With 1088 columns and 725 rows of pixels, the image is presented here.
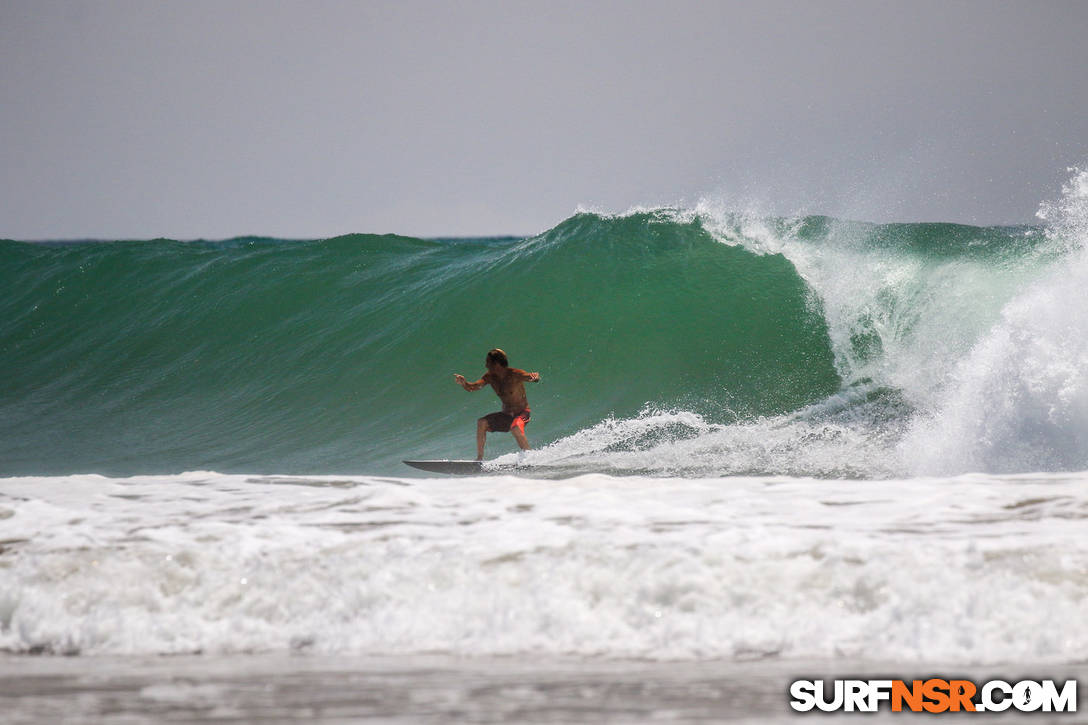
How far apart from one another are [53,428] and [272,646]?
931 cm

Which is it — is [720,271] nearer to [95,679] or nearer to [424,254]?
[424,254]

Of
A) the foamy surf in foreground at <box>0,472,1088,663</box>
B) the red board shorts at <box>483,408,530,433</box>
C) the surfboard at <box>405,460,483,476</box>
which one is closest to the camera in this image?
the foamy surf in foreground at <box>0,472,1088,663</box>

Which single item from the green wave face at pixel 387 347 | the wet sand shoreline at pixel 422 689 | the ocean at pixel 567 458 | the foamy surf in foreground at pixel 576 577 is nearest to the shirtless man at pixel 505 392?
the ocean at pixel 567 458

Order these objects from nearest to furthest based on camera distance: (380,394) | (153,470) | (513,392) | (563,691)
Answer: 1. (563,691)
2. (513,392)
3. (153,470)
4. (380,394)

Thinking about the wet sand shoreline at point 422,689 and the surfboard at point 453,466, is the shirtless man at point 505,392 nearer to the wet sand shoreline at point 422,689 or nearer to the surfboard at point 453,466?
the surfboard at point 453,466

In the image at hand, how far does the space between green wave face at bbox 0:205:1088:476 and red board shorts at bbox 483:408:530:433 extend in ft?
1.26

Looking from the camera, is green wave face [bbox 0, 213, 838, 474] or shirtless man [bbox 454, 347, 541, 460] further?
green wave face [bbox 0, 213, 838, 474]

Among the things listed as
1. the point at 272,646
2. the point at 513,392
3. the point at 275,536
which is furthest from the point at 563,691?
the point at 513,392

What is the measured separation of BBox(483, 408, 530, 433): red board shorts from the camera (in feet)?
26.2

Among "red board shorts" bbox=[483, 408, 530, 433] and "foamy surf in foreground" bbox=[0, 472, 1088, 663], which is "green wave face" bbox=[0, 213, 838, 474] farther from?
"foamy surf in foreground" bbox=[0, 472, 1088, 663]

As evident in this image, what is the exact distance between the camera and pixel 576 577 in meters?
3.54

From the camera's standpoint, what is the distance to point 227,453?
32.1 ft

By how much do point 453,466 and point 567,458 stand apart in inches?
34.3

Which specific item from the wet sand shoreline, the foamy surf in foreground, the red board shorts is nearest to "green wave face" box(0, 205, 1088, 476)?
the red board shorts
